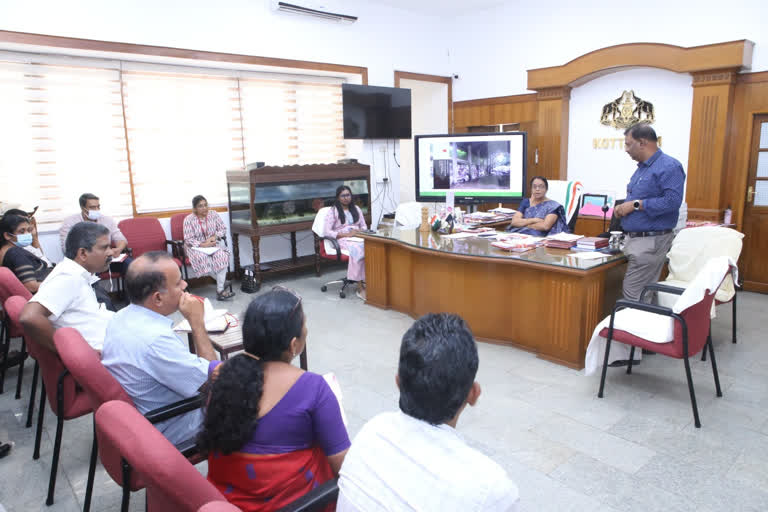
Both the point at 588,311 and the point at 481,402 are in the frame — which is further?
the point at 588,311

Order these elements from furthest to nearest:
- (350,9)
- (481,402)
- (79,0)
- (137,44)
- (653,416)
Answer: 1. (350,9)
2. (137,44)
3. (79,0)
4. (481,402)
5. (653,416)

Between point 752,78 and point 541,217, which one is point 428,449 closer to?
point 541,217

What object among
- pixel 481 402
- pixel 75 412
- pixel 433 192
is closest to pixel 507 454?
pixel 481 402

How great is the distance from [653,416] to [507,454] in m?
0.94

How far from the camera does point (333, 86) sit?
22.9 feet

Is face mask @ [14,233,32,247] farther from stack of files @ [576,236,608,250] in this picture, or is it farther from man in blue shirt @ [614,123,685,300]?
man in blue shirt @ [614,123,685,300]

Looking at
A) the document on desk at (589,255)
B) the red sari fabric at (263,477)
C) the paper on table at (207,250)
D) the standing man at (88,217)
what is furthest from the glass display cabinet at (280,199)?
the red sari fabric at (263,477)

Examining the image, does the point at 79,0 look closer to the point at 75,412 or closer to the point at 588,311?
the point at 75,412

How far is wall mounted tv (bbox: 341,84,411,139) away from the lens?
668 cm

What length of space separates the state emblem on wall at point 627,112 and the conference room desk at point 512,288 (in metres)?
2.76

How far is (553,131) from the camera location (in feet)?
21.2

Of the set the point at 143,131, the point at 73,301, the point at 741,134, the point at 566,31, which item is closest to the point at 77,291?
the point at 73,301

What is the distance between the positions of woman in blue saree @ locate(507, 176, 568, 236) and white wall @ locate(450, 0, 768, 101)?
2354 millimetres

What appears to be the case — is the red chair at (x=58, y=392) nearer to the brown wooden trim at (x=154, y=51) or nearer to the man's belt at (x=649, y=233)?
the brown wooden trim at (x=154, y=51)
